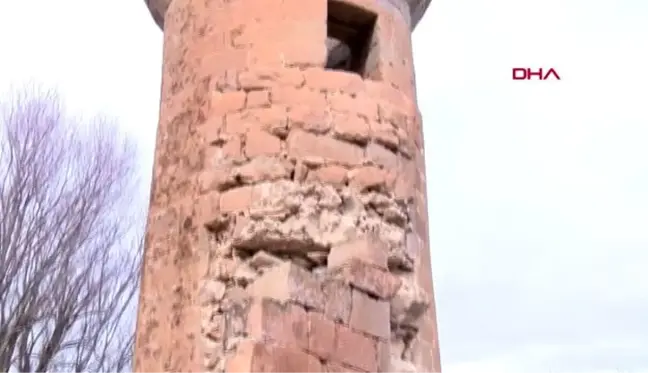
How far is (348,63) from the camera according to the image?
4.80 m

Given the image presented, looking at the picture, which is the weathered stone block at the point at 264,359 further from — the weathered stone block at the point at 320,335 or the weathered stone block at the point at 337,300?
the weathered stone block at the point at 337,300

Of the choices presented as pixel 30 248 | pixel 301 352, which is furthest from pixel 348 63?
pixel 30 248

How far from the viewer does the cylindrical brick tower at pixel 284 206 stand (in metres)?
3.36

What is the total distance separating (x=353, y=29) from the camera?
4445 millimetres

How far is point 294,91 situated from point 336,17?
702 mm

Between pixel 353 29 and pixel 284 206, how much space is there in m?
1.35

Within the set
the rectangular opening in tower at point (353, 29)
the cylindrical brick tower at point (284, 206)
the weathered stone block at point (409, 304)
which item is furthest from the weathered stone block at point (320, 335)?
the rectangular opening in tower at point (353, 29)

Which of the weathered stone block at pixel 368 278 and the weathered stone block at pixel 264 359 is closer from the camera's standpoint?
the weathered stone block at pixel 264 359

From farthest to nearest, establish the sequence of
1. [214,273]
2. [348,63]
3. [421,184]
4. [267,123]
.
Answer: [348,63]
[421,184]
[267,123]
[214,273]

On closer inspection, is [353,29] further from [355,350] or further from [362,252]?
[355,350]

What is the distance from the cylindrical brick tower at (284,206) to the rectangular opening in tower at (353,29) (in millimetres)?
18

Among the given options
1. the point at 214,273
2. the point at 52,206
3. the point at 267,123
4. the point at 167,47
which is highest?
the point at 52,206

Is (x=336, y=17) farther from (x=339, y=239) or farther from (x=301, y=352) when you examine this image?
(x=301, y=352)

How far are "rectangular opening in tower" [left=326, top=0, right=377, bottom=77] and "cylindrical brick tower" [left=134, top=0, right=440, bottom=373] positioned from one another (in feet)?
0.06
